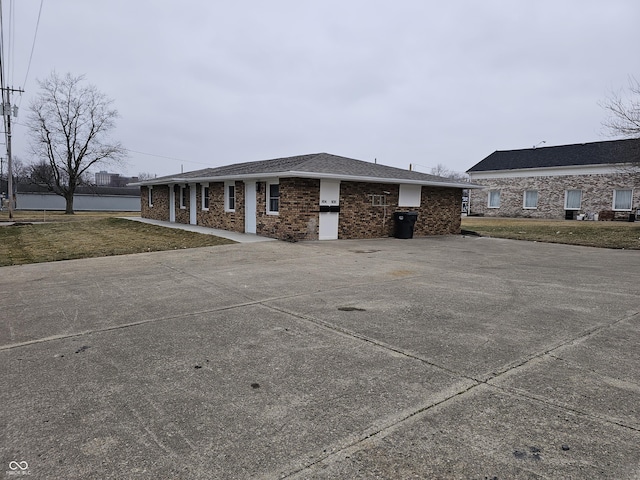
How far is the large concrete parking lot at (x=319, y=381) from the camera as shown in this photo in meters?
2.39

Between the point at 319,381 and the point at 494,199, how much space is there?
118ft

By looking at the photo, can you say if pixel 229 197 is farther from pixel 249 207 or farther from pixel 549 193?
pixel 549 193

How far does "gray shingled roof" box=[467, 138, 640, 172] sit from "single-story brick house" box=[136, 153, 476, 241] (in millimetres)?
16106

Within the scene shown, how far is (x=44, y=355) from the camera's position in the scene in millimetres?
3996

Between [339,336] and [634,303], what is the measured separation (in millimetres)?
4754

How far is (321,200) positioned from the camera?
1498cm

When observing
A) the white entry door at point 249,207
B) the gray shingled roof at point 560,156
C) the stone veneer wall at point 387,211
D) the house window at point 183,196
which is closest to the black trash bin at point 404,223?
the stone veneer wall at point 387,211

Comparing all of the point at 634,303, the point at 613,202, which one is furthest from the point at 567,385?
the point at 613,202

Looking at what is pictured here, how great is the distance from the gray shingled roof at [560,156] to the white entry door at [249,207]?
23691 millimetres

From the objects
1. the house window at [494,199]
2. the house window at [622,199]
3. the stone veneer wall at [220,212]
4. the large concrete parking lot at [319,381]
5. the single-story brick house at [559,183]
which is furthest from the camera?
the house window at [494,199]

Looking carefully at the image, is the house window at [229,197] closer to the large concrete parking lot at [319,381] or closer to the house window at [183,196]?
the house window at [183,196]

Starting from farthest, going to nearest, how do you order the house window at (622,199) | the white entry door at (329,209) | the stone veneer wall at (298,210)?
1. the house window at (622,199)
2. the white entry door at (329,209)
3. the stone veneer wall at (298,210)

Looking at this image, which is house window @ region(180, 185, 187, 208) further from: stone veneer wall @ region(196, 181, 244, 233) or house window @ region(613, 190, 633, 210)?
house window @ region(613, 190, 633, 210)
